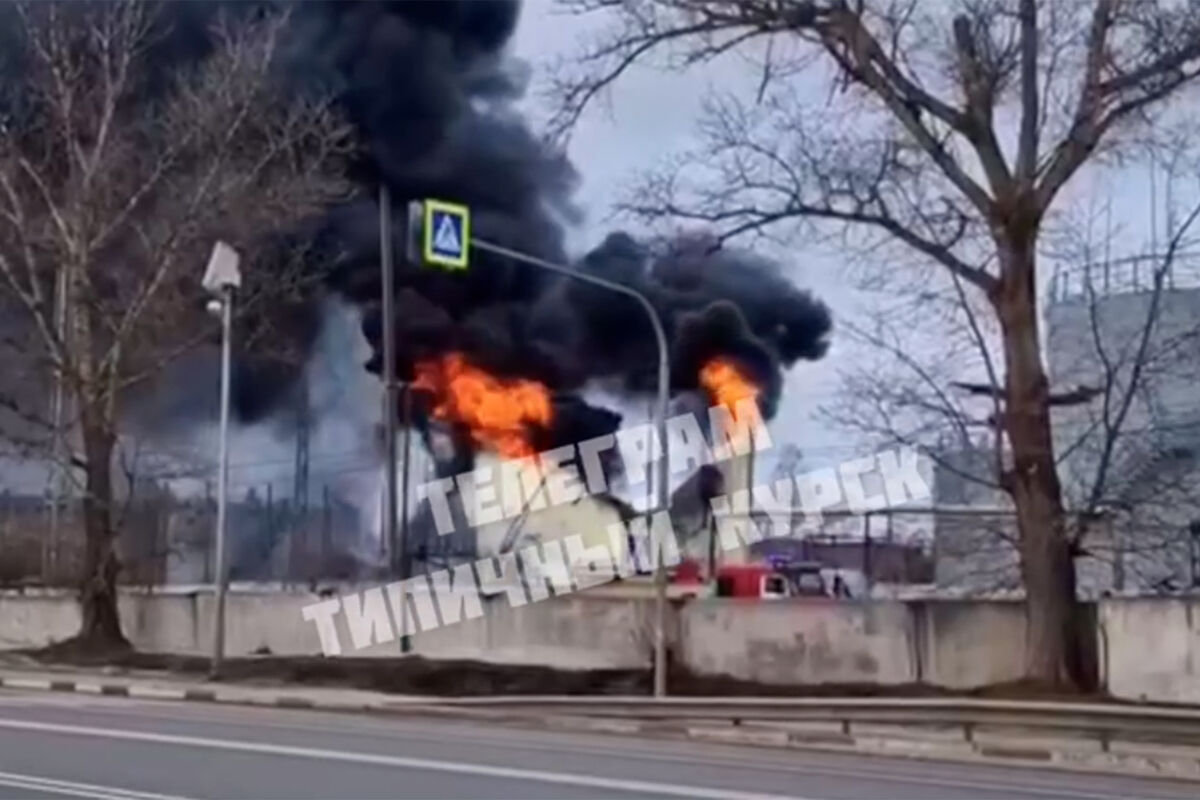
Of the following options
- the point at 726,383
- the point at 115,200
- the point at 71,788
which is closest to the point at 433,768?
the point at 71,788

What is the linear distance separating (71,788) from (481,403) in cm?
2406

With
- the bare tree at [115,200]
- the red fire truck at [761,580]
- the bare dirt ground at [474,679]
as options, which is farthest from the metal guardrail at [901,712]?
the bare tree at [115,200]

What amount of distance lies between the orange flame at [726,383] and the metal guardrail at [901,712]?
14.8 meters

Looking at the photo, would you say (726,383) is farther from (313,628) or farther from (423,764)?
(423,764)

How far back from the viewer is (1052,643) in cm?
2027

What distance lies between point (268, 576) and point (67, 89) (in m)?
Answer: 11.0

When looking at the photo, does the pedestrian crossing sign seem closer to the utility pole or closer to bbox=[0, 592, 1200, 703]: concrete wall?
bbox=[0, 592, 1200, 703]: concrete wall

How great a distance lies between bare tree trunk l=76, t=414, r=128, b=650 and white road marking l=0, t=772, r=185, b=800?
17.2 metres

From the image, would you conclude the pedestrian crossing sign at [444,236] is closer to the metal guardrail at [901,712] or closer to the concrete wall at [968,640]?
the metal guardrail at [901,712]

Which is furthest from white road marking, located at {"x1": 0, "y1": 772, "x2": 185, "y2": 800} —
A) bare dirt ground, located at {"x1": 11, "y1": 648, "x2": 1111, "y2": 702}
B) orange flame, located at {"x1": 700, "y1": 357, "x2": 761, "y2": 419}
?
orange flame, located at {"x1": 700, "y1": 357, "x2": 761, "y2": 419}

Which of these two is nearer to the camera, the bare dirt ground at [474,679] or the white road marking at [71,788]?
the white road marking at [71,788]

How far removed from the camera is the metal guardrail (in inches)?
619

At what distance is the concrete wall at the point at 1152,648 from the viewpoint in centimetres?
2003

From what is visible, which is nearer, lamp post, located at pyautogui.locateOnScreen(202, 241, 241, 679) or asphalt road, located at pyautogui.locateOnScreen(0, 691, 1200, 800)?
asphalt road, located at pyautogui.locateOnScreen(0, 691, 1200, 800)
